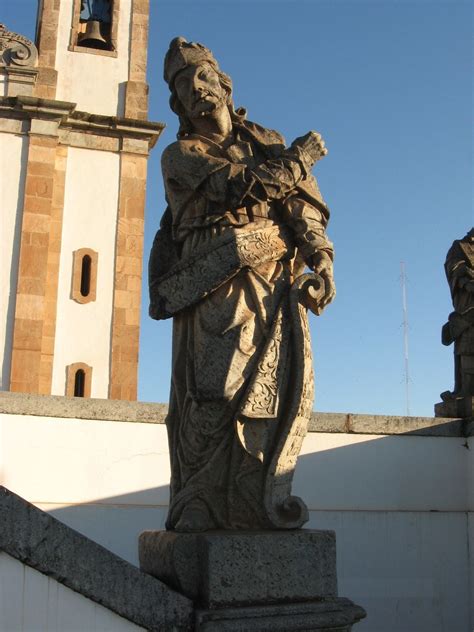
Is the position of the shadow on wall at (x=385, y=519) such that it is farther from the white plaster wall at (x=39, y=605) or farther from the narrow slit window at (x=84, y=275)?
the narrow slit window at (x=84, y=275)

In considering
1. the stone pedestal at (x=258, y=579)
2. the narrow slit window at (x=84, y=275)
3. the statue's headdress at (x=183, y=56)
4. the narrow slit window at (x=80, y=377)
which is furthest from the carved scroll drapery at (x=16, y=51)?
the stone pedestal at (x=258, y=579)

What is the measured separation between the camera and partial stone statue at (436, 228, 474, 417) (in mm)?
7824

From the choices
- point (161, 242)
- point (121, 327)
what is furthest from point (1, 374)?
point (161, 242)

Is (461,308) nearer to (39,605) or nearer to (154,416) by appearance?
(154,416)

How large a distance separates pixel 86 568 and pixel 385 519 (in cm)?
463

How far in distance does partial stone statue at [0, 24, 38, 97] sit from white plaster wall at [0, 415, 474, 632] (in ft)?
38.7

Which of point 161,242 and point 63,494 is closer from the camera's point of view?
point 161,242

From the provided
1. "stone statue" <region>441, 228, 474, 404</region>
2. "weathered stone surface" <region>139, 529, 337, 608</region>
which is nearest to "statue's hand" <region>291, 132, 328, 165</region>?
"weathered stone surface" <region>139, 529, 337, 608</region>

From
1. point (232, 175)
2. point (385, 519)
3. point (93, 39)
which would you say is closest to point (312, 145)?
point (232, 175)

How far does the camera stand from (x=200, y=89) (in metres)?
3.89

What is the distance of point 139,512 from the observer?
264 inches

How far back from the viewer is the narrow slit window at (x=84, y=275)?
53.3 feet

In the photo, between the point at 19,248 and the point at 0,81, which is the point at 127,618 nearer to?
the point at 19,248

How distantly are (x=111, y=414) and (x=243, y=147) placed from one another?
3.51 metres
